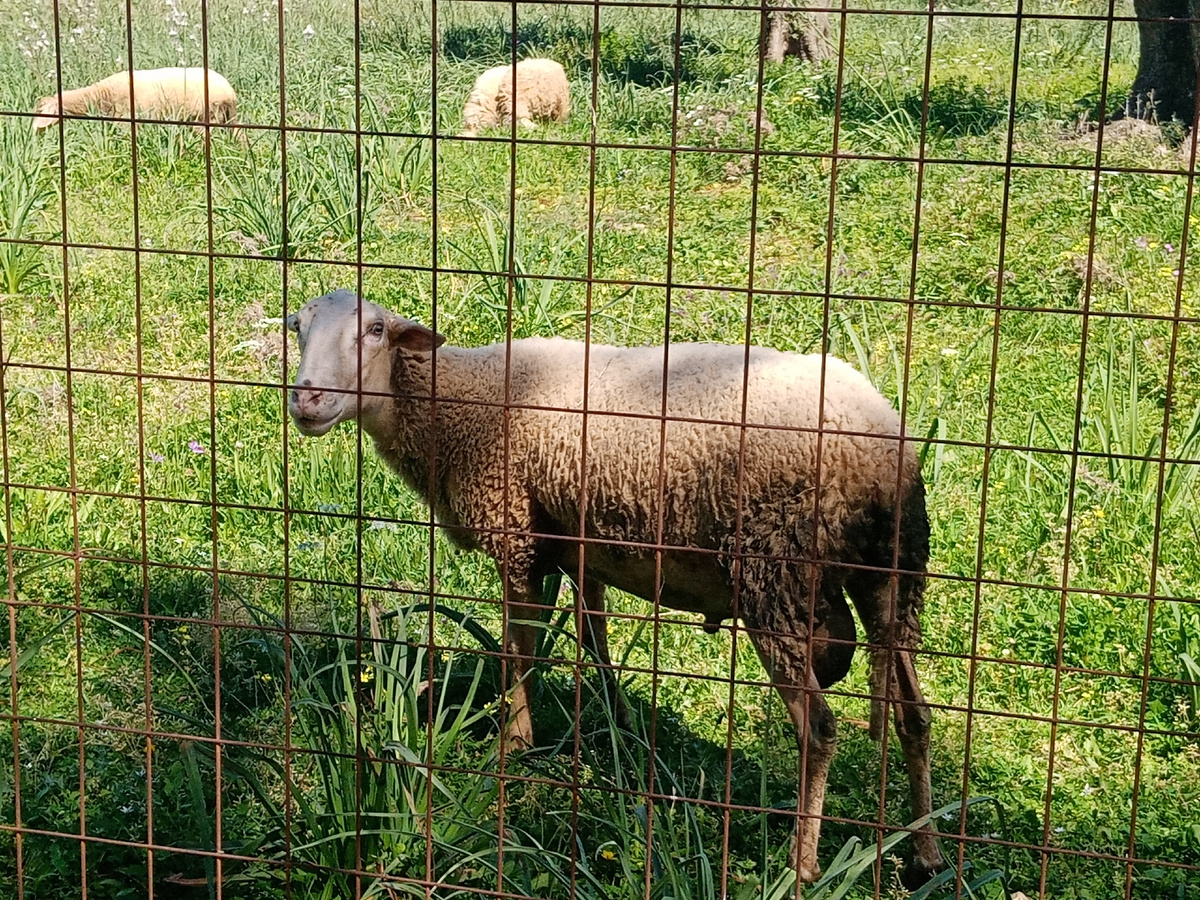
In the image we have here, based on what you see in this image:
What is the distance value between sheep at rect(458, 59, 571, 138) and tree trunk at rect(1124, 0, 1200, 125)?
4.38 metres

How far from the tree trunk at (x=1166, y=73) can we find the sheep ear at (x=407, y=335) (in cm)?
731

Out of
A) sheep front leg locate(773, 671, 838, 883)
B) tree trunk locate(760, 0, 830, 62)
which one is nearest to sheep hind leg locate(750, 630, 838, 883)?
sheep front leg locate(773, 671, 838, 883)

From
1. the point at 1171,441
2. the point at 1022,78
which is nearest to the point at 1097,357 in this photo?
the point at 1171,441

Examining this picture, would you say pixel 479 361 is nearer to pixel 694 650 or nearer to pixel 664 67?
pixel 694 650

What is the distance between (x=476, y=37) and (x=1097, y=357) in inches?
330

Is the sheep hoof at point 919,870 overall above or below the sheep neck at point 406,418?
below

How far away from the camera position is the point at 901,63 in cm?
1222

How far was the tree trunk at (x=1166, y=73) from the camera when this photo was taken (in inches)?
419

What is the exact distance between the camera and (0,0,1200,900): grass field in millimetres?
3664

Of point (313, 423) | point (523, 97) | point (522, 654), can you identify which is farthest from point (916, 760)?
point (523, 97)

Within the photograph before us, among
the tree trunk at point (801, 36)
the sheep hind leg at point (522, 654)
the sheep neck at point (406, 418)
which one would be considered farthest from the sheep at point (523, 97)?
the sheep hind leg at point (522, 654)

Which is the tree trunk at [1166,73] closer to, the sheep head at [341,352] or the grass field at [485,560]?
the grass field at [485,560]

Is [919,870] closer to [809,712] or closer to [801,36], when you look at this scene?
[809,712]

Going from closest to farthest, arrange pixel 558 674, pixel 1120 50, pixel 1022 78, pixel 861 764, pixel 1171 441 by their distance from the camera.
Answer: pixel 861 764, pixel 558 674, pixel 1171 441, pixel 1022 78, pixel 1120 50
